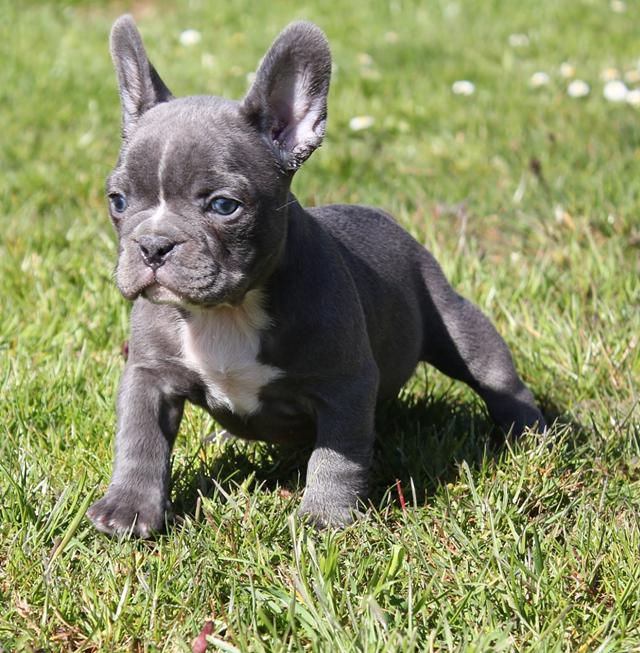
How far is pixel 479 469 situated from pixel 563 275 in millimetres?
1978

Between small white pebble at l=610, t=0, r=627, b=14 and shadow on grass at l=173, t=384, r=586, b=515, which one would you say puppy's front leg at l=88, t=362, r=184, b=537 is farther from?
small white pebble at l=610, t=0, r=627, b=14

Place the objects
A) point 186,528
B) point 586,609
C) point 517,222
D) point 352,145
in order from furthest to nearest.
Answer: point 352,145 → point 517,222 → point 186,528 → point 586,609

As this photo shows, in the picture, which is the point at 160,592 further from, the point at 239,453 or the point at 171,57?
the point at 171,57

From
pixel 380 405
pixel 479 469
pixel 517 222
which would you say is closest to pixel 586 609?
pixel 479 469

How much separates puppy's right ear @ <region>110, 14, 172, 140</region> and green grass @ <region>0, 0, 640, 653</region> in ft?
4.13

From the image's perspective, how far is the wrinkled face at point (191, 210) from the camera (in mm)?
3354

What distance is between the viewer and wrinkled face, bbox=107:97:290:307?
335 cm

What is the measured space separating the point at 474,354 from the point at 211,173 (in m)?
1.65

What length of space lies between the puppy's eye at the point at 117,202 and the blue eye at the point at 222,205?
307mm

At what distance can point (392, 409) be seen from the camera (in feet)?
15.2

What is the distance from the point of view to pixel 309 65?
362cm

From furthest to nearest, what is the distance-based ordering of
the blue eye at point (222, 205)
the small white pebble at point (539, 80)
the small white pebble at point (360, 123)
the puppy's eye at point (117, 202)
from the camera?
the small white pebble at point (539, 80) → the small white pebble at point (360, 123) → the puppy's eye at point (117, 202) → the blue eye at point (222, 205)

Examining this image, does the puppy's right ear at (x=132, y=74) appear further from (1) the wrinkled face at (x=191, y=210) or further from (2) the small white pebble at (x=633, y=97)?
(2) the small white pebble at (x=633, y=97)

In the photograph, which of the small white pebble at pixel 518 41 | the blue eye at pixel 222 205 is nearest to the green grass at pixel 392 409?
the small white pebble at pixel 518 41
